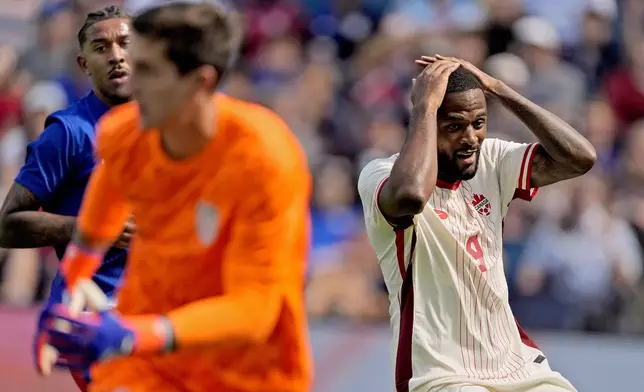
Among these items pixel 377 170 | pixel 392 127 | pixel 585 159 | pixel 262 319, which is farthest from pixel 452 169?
pixel 392 127

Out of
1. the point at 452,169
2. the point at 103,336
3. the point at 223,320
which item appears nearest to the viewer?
the point at 103,336

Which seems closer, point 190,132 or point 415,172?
point 190,132

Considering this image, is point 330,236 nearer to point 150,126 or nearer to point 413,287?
point 413,287

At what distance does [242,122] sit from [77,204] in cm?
192

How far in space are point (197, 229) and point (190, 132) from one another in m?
0.29

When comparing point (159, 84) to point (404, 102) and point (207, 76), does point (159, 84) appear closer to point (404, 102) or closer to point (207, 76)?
point (207, 76)

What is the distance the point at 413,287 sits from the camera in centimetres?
457

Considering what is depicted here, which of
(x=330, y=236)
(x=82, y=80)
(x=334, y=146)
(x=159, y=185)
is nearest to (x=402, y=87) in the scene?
(x=334, y=146)

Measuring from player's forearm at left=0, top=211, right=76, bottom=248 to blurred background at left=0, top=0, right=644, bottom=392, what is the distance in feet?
11.2

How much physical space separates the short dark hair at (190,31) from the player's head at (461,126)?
1.44m

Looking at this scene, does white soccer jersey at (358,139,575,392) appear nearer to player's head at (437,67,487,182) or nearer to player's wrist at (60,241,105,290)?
player's head at (437,67,487,182)

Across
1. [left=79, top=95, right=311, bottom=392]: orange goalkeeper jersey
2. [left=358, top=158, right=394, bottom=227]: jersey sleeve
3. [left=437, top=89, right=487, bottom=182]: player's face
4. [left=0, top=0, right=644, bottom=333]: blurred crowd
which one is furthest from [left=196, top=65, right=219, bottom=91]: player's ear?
[left=0, top=0, right=644, bottom=333]: blurred crowd

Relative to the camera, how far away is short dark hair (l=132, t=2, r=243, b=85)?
3326mm

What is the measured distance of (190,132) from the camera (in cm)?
349
